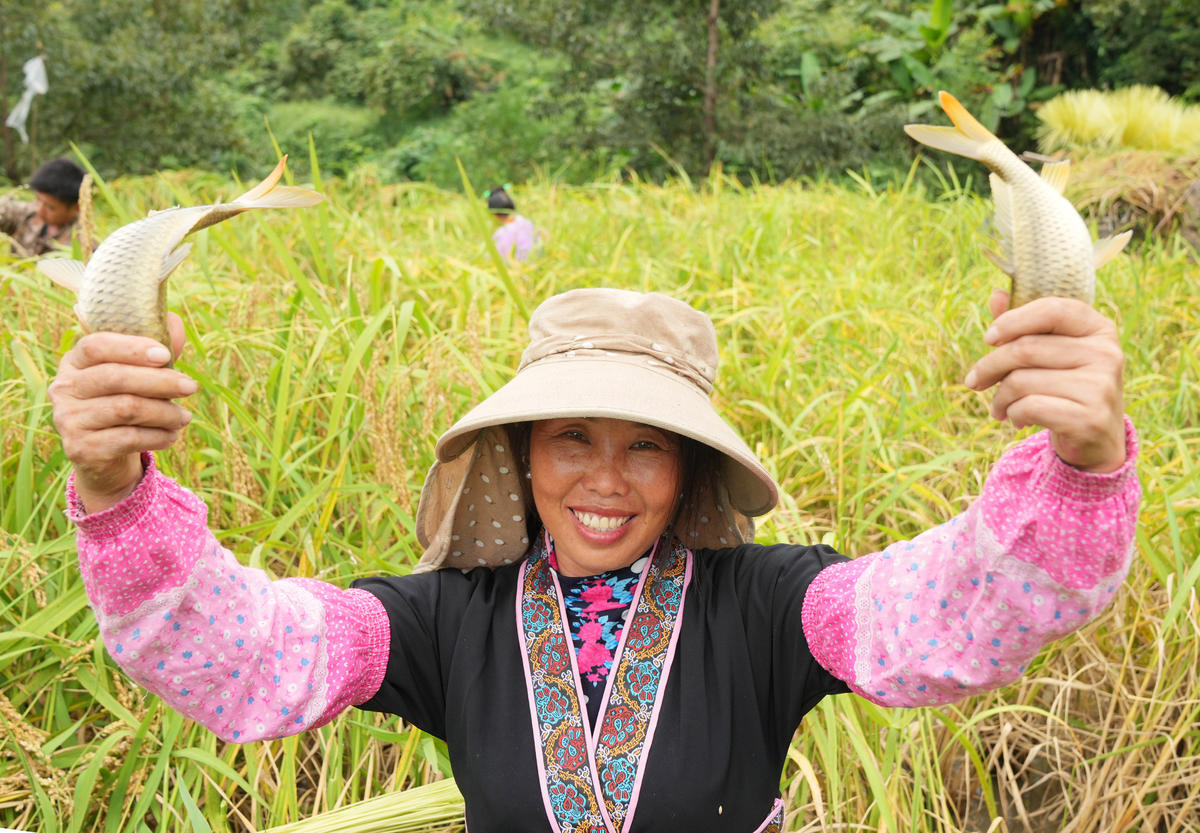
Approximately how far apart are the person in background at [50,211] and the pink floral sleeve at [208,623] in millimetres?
3639

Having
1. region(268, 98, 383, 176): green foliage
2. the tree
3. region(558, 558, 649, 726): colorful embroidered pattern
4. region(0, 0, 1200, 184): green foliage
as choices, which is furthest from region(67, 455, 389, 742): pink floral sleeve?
region(268, 98, 383, 176): green foliage

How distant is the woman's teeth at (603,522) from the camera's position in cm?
127

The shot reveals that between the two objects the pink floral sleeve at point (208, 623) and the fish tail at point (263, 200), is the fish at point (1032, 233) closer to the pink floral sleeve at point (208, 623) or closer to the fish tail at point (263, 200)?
the fish tail at point (263, 200)

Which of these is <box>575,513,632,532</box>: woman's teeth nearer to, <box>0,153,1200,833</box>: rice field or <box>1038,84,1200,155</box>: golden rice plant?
<box>0,153,1200,833</box>: rice field

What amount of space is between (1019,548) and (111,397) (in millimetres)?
841

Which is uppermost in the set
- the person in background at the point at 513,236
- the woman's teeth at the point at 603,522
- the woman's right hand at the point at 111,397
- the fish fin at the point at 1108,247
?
the fish fin at the point at 1108,247

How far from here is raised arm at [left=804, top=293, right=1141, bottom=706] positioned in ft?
2.70

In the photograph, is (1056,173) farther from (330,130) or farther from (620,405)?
(330,130)

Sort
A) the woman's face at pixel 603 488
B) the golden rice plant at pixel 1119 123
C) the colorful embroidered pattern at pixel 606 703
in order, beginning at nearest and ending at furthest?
the colorful embroidered pattern at pixel 606 703 → the woman's face at pixel 603 488 → the golden rice plant at pixel 1119 123

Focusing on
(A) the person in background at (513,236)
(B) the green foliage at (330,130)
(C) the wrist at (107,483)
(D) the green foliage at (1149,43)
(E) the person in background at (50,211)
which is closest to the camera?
(C) the wrist at (107,483)

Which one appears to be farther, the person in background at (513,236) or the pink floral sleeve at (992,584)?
the person in background at (513,236)

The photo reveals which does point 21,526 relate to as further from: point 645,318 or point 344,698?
point 645,318

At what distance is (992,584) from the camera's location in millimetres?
941

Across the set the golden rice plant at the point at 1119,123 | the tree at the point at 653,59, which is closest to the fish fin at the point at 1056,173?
the golden rice plant at the point at 1119,123
